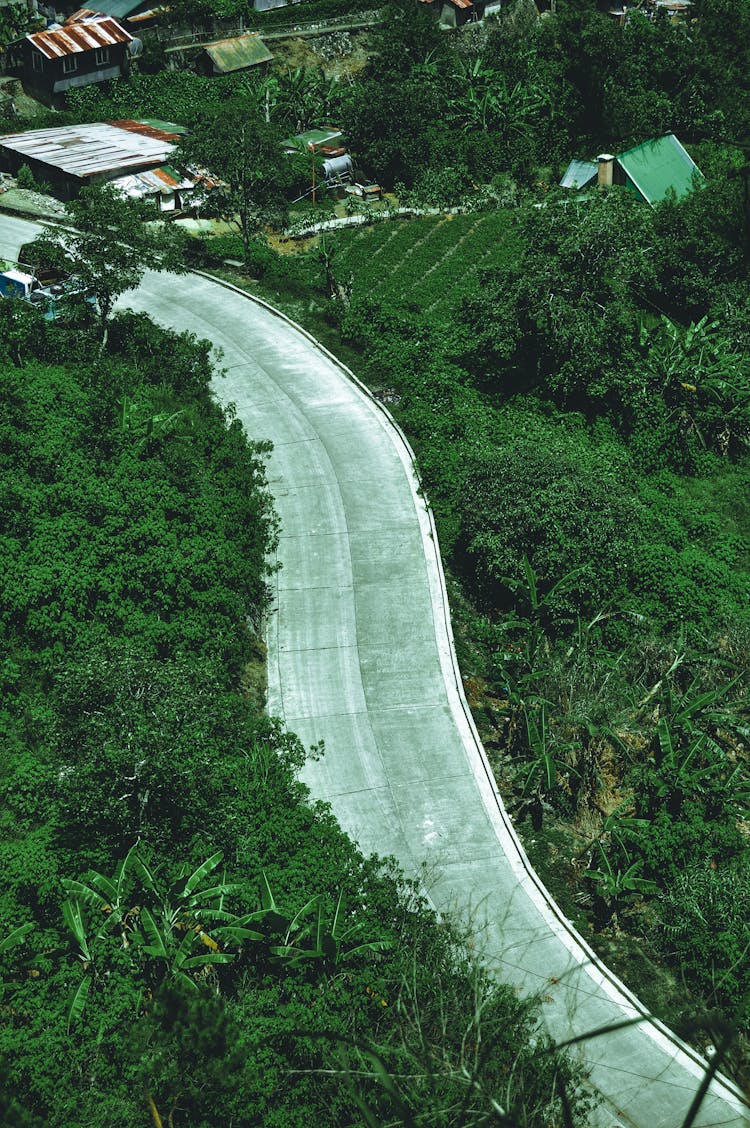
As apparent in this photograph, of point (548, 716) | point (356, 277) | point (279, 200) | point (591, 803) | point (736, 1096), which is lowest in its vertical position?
point (736, 1096)

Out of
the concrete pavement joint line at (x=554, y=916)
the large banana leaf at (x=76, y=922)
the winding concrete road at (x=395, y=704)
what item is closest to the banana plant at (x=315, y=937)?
the large banana leaf at (x=76, y=922)

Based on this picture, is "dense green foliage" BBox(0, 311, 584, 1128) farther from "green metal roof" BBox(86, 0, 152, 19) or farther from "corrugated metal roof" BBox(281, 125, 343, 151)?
"green metal roof" BBox(86, 0, 152, 19)

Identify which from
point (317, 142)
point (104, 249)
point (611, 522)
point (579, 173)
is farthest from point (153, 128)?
point (611, 522)

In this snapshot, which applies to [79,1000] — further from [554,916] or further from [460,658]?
[460,658]

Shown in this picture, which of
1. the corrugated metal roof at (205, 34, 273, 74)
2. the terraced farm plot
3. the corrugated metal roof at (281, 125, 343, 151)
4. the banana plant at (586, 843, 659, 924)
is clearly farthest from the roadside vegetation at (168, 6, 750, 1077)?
the corrugated metal roof at (205, 34, 273, 74)

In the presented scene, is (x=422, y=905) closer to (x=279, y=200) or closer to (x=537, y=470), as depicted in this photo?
(x=537, y=470)

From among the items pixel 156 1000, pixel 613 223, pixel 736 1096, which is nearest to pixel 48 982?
pixel 156 1000
